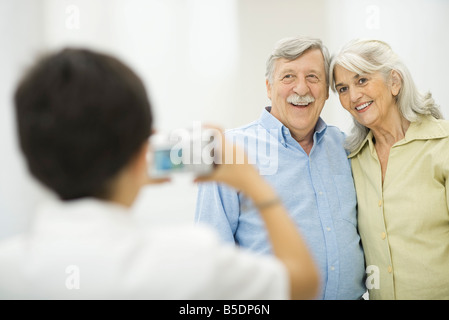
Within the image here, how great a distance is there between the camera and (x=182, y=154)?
739mm

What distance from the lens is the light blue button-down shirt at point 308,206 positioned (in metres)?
1.48

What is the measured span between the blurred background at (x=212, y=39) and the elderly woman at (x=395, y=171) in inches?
34.6

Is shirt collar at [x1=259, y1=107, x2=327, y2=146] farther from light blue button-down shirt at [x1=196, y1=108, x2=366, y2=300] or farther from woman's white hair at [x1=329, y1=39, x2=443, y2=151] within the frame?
woman's white hair at [x1=329, y1=39, x2=443, y2=151]

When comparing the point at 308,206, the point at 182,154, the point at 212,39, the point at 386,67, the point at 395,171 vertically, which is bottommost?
the point at 308,206

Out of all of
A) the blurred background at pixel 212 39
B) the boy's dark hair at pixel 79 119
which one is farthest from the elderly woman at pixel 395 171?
the boy's dark hair at pixel 79 119

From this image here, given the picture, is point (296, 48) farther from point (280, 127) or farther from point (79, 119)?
point (79, 119)

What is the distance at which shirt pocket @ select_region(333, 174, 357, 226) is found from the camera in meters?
1.54

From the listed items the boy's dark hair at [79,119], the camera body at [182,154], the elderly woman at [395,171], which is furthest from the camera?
the elderly woman at [395,171]

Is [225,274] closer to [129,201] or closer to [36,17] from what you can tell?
[129,201]

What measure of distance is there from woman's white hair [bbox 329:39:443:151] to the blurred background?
88 cm

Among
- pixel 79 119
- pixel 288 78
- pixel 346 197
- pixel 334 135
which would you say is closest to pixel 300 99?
pixel 288 78

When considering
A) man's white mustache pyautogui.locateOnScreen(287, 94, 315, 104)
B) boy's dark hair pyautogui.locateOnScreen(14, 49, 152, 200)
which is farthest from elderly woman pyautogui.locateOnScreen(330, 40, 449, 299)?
boy's dark hair pyautogui.locateOnScreen(14, 49, 152, 200)

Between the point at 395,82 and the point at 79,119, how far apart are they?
4.46 feet

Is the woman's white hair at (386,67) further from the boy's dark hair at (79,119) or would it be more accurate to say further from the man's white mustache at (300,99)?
the boy's dark hair at (79,119)
